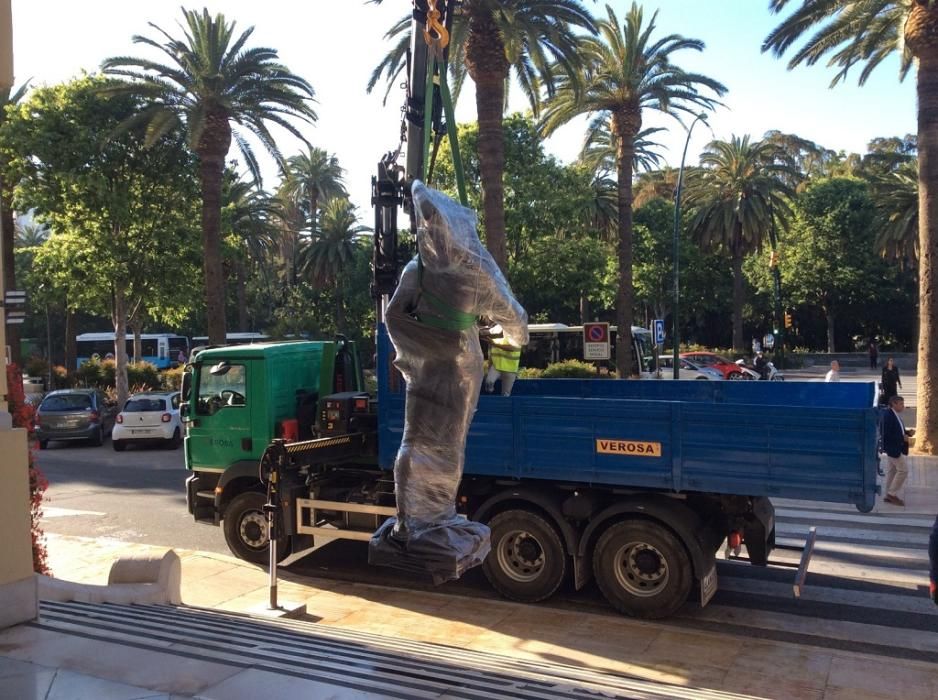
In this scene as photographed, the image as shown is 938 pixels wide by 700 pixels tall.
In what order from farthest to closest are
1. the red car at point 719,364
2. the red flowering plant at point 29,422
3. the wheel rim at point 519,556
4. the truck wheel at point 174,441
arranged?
the red car at point 719,364, the truck wheel at point 174,441, the wheel rim at point 519,556, the red flowering plant at point 29,422

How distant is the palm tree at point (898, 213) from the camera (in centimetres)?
3909

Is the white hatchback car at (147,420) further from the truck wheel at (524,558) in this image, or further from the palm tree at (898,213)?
the palm tree at (898,213)

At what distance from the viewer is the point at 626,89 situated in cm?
2431

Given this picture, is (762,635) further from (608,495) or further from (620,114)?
(620,114)

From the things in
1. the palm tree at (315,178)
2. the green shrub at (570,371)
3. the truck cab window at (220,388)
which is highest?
the palm tree at (315,178)

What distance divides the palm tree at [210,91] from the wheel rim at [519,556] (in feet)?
49.3

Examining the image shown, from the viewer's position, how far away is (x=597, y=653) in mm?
6816

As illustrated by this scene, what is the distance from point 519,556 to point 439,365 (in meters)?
4.55

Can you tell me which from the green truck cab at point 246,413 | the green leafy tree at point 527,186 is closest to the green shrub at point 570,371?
the green leafy tree at point 527,186

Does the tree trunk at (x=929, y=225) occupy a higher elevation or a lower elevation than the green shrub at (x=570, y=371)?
higher

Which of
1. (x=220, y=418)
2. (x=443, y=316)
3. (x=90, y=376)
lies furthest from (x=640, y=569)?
(x=90, y=376)

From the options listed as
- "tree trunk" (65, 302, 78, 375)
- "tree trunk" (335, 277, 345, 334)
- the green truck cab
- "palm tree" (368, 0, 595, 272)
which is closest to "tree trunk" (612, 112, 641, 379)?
"palm tree" (368, 0, 595, 272)

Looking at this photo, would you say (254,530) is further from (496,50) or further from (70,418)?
(70,418)

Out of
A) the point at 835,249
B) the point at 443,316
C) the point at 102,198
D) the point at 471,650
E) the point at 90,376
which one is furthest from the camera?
the point at 835,249
